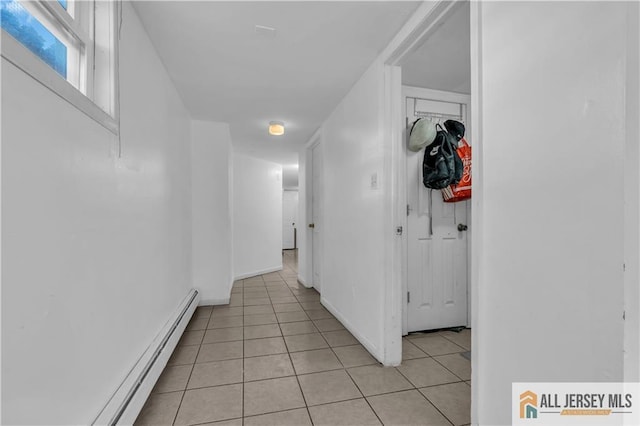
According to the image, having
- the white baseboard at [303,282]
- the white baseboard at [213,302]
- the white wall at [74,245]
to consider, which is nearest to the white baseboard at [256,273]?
the white baseboard at [303,282]

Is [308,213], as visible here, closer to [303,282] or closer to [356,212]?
[303,282]

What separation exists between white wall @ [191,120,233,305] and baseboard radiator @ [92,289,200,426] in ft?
4.20

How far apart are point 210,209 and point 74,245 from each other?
2.71 metres

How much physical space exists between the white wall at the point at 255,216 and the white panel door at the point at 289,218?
4001 millimetres

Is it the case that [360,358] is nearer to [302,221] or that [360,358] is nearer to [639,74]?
[639,74]

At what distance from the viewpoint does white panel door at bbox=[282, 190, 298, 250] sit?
33.6 ft

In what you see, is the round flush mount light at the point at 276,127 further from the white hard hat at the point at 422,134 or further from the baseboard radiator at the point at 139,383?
the baseboard radiator at the point at 139,383

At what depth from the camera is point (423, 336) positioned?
2641mm

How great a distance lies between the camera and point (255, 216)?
5.58m

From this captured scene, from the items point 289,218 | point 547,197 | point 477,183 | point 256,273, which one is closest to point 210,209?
point 256,273

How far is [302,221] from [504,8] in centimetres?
412

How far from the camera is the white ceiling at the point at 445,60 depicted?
1.81 meters

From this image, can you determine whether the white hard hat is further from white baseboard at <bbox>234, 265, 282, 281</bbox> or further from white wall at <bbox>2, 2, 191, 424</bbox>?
white baseboard at <bbox>234, 265, 282, 281</bbox>

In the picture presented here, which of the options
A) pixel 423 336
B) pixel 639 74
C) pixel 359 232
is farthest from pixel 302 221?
pixel 639 74
